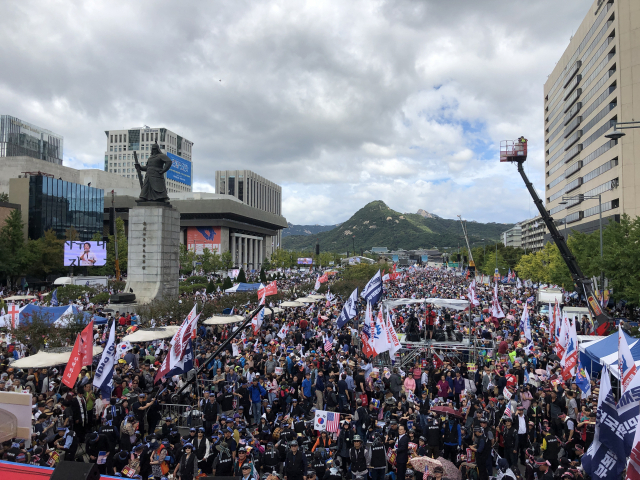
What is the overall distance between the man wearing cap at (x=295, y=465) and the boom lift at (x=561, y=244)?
16.1 m

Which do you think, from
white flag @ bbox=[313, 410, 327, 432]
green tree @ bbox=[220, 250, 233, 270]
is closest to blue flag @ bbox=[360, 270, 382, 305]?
white flag @ bbox=[313, 410, 327, 432]

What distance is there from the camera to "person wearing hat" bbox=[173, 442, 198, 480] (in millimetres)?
8156

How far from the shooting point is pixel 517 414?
33.5 ft

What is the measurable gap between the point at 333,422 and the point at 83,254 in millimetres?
47440

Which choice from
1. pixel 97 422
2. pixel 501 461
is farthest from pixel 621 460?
pixel 97 422

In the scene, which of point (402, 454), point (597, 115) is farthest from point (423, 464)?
point (597, 115)

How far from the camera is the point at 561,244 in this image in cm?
2156

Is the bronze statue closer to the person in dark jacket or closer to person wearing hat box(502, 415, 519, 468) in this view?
the person in dark jacket

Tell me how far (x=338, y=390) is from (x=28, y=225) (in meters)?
→ 72.3

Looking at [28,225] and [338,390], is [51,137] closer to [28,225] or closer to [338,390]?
[28,225]

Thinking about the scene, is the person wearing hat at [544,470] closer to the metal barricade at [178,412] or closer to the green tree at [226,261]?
the metal barricade at [178,412]

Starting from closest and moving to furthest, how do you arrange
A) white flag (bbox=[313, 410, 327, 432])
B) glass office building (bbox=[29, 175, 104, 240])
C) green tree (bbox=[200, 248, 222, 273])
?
1. white flag (bbox=[313, 410, 327, 432])
2. glass office building (bbox=[29, 175, 104, 240])
3. green tree (bbox=[200, 248, 222, 273])

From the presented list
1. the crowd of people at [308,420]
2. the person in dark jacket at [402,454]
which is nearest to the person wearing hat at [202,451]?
the crowd of people at [308,420]

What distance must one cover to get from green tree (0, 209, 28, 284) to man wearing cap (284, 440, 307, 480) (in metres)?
53.9
